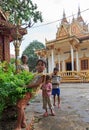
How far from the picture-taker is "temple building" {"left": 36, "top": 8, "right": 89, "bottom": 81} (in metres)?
29.8

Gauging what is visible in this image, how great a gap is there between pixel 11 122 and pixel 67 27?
30194 mm

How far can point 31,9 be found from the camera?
57.8 ft

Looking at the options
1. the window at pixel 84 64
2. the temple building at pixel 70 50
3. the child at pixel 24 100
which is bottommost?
the child at pixel 24 100

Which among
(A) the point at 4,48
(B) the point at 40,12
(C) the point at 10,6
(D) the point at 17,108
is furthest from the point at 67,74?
(D) the point at 17,108

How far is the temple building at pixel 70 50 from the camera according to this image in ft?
97.8

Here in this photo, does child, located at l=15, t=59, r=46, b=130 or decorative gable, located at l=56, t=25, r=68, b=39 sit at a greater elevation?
decorative gable, located at l=56, t=25, r=68, b=39

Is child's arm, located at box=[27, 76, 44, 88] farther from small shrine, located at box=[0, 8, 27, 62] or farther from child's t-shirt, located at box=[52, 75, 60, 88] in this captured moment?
small shrine, located at box=[0, 8, 27, 62]

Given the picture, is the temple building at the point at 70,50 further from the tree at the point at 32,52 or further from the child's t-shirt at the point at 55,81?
the child's t-shirt at the point at 55,81

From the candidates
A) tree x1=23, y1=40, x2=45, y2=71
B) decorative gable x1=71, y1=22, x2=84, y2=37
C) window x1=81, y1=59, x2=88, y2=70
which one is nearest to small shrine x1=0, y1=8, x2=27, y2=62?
window x1=81, y1=59, x2=88, y2=70

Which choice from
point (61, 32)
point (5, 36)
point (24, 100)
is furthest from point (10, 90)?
point (61, 32)

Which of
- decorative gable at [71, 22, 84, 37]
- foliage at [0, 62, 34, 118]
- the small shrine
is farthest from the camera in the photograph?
decorative gable at [71, 22, 84, 37]

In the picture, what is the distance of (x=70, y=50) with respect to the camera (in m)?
32.4

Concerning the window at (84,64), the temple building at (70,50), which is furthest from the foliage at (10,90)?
the window at (84,64)

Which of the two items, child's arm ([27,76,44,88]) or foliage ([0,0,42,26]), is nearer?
child's arm ([27,76,44,88])
